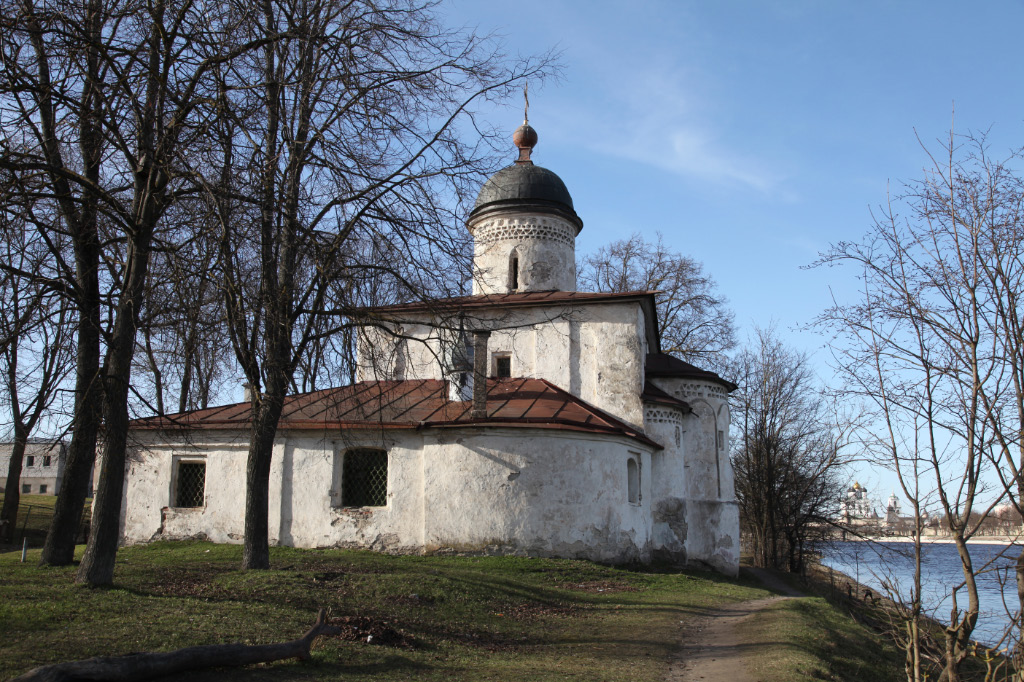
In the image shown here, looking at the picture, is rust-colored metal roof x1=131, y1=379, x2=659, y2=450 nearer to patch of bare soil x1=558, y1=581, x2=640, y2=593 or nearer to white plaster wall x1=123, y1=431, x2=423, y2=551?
white plaster wall x1=123, y1=431, x2=423, y2=551

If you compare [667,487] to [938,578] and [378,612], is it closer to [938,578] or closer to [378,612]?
[938,578]

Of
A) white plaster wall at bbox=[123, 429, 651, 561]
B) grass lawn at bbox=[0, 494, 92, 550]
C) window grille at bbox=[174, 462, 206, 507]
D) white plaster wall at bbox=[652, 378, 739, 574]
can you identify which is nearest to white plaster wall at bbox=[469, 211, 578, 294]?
white plaster wall at bbox=[652, 378, 739, 574]

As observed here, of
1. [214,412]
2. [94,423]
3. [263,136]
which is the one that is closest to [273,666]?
[94,423]

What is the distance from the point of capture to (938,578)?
13.8 meters

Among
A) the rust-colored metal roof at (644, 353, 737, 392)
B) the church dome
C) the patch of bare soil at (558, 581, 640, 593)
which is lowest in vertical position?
the patch of bare soil at (558, 581, 640, 593)

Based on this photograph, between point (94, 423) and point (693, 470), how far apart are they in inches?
602

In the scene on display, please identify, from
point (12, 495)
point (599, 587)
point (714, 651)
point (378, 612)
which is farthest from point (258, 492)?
point (12, 495)

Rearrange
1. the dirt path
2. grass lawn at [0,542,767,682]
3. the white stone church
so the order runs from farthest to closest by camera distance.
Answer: the white stone church, the dirt path, grass lawn at [0,542,767,682]

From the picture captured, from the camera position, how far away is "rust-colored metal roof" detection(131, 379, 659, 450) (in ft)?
56.5

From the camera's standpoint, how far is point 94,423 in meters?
10.9

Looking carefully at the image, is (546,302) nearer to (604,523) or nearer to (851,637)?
(604,523)

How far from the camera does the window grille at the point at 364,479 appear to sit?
17.8 metres

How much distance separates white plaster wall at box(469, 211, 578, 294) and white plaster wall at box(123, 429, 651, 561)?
21.8 ft

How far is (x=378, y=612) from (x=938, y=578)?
10.1m
